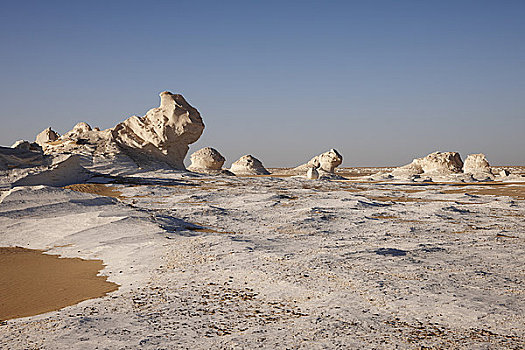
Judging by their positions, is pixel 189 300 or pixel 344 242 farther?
pixel 344 242

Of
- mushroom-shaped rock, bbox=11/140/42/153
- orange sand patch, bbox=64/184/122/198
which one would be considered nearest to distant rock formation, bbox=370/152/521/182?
orange sand patch, bbox=64/184/122/198

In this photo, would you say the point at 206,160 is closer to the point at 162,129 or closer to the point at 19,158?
the point at 162,129

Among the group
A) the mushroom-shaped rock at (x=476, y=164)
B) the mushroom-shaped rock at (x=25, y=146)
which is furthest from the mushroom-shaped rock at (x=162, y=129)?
the mushroom-shaped rock at (x=476, y=164)

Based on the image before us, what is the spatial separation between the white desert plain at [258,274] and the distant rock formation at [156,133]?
12.8m

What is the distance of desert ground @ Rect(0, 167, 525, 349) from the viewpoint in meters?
2.92

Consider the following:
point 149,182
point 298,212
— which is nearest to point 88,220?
point 298,212

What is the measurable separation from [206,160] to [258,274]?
94.3 ft

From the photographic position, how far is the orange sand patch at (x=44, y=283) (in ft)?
12.9

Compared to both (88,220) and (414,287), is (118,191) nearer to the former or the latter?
(88,220)

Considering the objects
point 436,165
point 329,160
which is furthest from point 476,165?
point 329,160

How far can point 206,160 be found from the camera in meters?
32.8

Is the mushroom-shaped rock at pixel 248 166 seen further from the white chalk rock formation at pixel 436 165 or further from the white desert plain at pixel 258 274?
the white desert plain at pixel 258 274

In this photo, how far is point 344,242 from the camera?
20.6 ft

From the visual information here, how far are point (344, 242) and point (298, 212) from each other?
3185 millimetres
